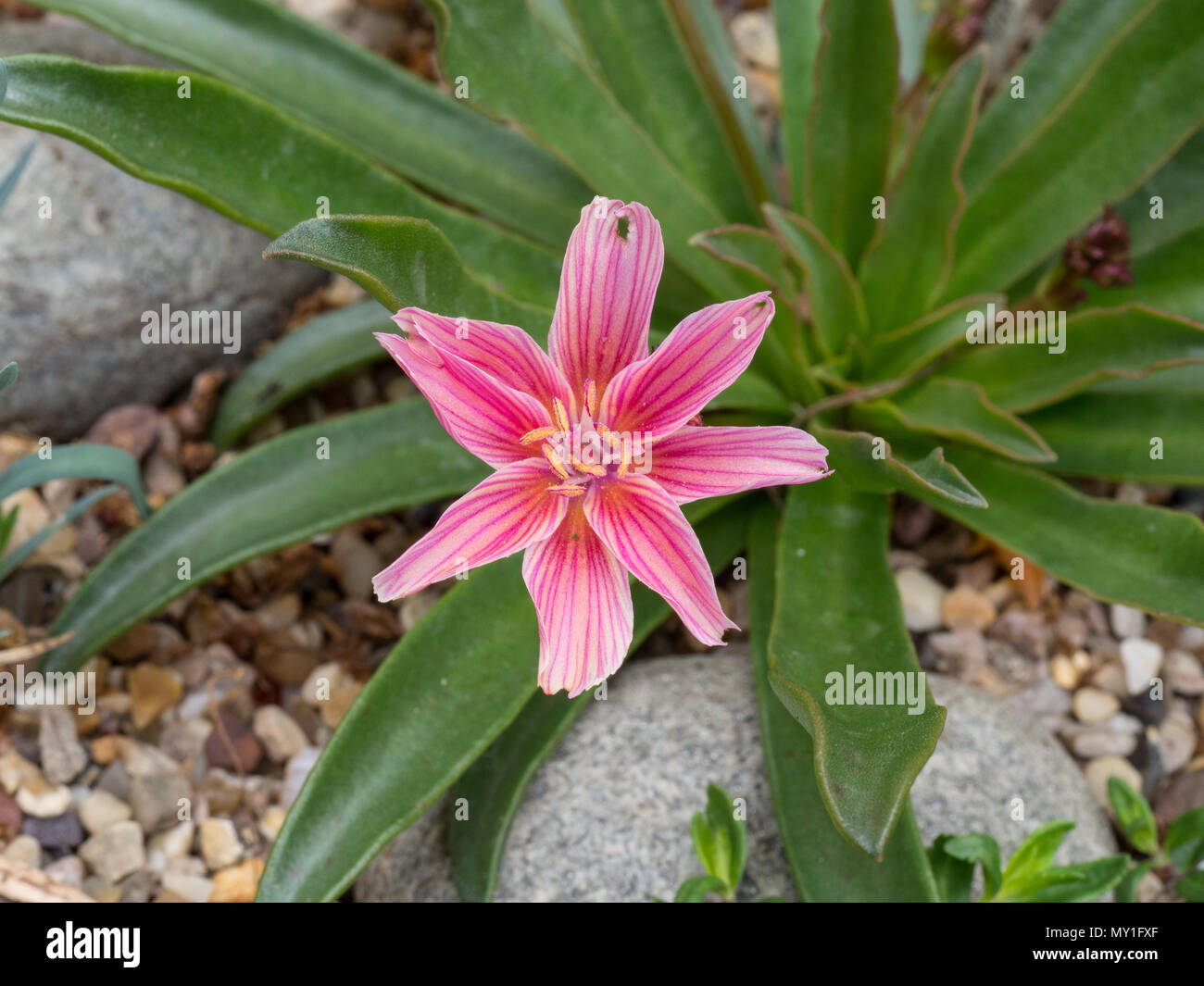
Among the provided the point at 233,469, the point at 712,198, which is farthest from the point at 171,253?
the point at 712,198

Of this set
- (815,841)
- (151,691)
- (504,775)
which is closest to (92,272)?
(151,691)

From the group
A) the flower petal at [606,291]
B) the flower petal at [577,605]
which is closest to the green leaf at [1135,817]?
the flower petal at [577,605]

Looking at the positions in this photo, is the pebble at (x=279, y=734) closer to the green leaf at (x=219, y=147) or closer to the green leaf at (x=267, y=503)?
the green leaf at (x=267, y=503)

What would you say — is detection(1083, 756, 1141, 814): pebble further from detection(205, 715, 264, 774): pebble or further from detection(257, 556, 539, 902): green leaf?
detection(205, 715, 264, 774): pebble

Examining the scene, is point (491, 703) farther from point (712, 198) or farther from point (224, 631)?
point (712, 198)

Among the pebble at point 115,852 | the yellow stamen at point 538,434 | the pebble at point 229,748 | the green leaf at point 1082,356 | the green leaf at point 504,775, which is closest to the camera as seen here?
the yellow stamen at point 538,434

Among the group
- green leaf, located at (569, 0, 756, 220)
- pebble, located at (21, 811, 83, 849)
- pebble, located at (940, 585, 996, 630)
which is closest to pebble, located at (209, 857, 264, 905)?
pebble, located at (21, 811, 83, 849)
